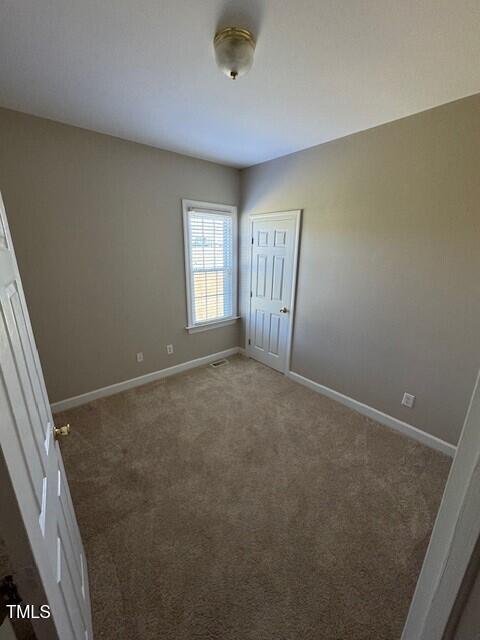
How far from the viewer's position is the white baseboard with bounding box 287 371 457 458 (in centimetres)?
216

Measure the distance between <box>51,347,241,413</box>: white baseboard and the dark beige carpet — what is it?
11 centimetres

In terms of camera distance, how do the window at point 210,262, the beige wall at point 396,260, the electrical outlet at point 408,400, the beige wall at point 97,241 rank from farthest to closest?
the window at point 210,262 → the electrical outlet at point 408,400 → the beige wall at point 97,241 → the beige wall at point 396,260

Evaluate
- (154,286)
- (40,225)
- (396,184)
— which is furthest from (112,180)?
(396,184)

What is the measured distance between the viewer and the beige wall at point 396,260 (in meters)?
1.88

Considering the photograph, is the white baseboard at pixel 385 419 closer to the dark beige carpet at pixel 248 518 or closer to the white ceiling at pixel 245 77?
the dark beige carpet at pixel 248 518

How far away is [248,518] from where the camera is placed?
158 centimetres

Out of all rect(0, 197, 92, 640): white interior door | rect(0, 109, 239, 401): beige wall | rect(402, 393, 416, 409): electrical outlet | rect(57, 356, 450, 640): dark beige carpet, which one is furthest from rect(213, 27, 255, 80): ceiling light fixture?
rect(402, 393, 416, 409): electrical outlet

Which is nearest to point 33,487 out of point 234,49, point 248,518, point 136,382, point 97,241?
point 248,518

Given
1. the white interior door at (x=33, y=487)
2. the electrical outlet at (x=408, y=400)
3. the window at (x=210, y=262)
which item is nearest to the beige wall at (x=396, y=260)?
the electrical outlet at (x=408, y=400)

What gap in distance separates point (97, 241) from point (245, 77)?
1.87 meters

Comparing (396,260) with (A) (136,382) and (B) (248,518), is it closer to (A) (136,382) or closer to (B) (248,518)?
(B) (248,518)

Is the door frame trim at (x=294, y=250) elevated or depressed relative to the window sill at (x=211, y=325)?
elevated

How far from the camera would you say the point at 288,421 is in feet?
8.15

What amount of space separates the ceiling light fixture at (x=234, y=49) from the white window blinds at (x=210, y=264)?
1.80 metres
